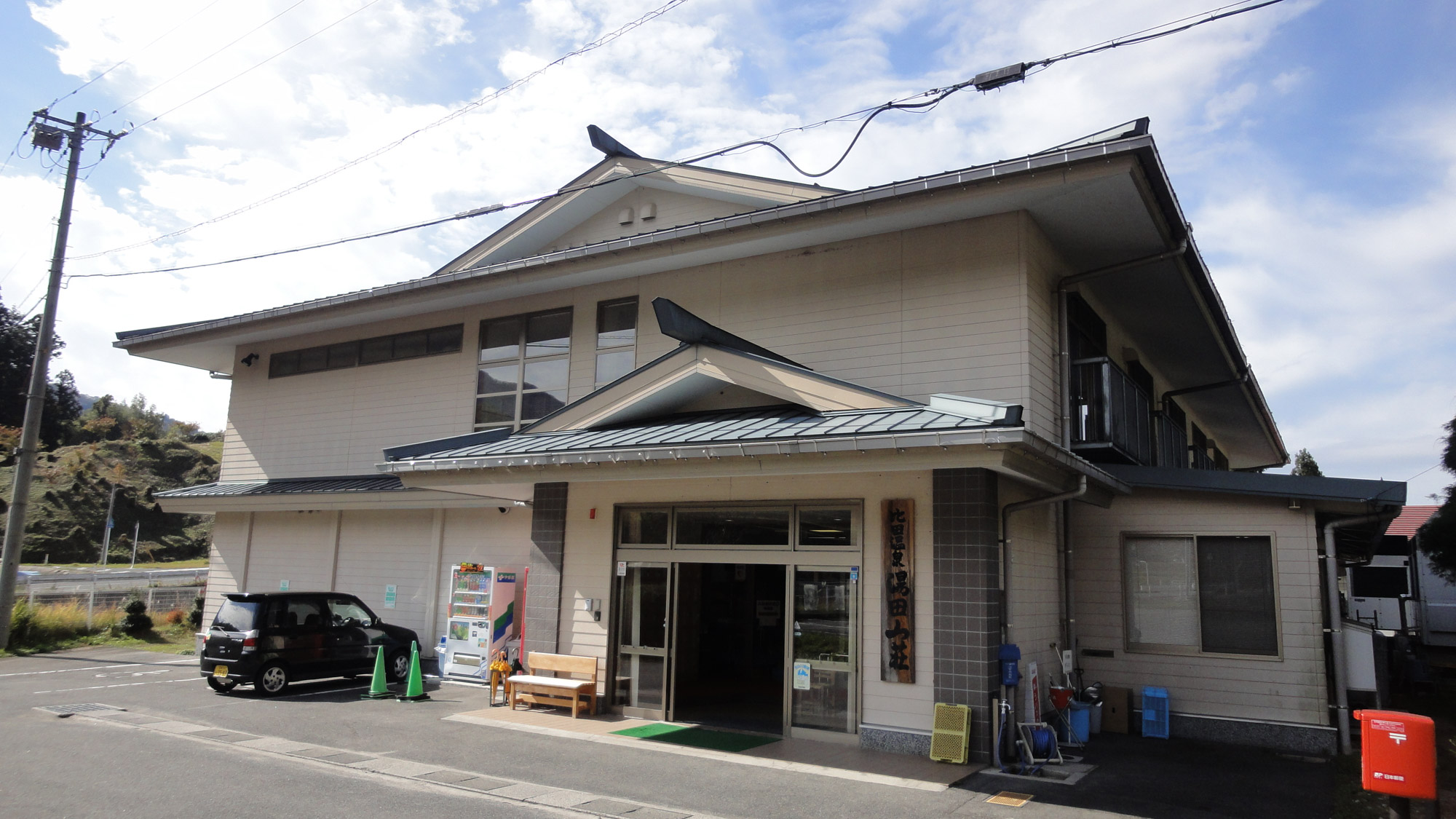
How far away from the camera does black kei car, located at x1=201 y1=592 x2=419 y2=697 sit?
41.7 ft

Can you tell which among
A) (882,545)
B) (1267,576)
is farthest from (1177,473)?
(882,545)

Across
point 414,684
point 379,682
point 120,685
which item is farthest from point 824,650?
point 120,685

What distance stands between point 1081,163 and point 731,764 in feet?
23.4

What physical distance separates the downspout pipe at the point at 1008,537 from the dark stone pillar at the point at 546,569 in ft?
19.2

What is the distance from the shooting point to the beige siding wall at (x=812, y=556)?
940cm

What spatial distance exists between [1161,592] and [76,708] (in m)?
14.0

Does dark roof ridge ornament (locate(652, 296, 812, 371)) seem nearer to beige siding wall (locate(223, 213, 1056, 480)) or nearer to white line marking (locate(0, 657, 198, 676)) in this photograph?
beige siding wall (locate(223, 213, 1056, 480))

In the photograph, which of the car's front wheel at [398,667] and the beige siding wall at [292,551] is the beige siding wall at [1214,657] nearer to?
the car's front wheel at [398,667]

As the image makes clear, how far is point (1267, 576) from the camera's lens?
10.6 metres

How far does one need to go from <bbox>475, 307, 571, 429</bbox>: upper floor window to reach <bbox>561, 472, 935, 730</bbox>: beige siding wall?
8.65 ft

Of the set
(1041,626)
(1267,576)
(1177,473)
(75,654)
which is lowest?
(75,654)

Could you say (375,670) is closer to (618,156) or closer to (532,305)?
(532,305)

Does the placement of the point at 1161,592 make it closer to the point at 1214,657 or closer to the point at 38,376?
the point at 1214,657

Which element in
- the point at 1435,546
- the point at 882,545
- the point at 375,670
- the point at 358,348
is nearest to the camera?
the point at 882,545
